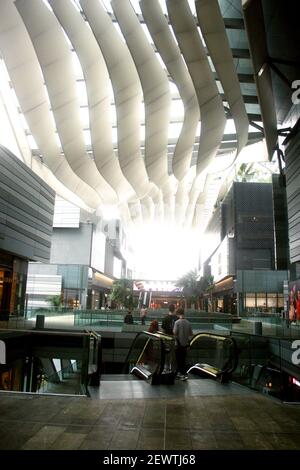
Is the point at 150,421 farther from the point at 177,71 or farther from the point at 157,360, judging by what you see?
the point at 177,71

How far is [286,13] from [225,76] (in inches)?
126

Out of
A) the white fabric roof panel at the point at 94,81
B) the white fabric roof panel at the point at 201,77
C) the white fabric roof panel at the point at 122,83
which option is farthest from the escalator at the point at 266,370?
the white fabric roof panel at the point at 94,81

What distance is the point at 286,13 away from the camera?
15.1 m

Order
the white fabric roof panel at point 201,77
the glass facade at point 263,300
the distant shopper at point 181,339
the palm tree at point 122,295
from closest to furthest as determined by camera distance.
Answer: the distant shopper at point 181,339 < the white fabric roof panel at point 201,77 < the glass facade at point 263,300 < the palm tree at point 122,295

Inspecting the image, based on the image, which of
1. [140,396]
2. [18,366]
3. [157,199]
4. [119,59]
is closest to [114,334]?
[18,366]

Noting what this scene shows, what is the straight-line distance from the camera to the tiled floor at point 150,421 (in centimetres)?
384

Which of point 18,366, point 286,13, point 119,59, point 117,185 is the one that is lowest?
point 18,366

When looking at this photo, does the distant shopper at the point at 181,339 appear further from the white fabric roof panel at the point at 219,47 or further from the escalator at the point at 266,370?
the white fabric roof panel at the point at 219,47

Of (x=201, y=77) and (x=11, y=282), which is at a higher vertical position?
(x=201, y=77)

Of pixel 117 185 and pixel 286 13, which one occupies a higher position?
pixel 286 13

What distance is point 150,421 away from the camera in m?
4.58

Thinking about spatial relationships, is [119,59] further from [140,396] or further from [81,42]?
[140,396]
